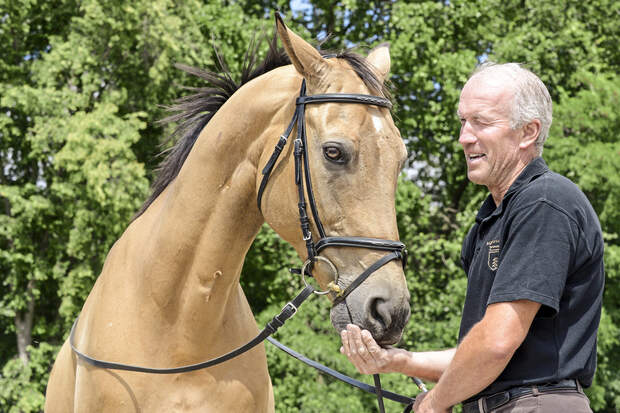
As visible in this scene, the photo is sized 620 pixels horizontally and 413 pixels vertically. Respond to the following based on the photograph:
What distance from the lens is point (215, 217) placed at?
2.79 metres

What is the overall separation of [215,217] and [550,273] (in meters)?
1.45

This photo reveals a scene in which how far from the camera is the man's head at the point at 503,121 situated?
200 cm

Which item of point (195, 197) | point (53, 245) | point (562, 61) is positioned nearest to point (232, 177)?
point (195, 197)

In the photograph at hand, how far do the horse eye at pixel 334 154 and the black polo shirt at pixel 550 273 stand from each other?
2.21ft

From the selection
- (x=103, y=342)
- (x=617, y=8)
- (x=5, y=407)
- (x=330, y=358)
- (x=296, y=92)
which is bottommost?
(x=5, y=407)

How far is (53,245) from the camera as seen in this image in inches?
531

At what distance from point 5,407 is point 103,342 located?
1176 centimetres

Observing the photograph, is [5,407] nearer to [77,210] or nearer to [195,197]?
[77,210]

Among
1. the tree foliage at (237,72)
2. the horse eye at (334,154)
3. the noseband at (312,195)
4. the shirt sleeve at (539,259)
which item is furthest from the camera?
the tree foliage at (237,72)

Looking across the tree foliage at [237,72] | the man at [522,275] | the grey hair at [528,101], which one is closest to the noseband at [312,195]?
the man at [522,275]

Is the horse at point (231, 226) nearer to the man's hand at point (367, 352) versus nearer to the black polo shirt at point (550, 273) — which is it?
the man's hand at point (367, 352)

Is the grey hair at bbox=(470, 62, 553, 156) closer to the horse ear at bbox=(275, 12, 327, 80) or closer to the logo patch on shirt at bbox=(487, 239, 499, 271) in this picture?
the logo patch on shirt at bbox=(487, 239, 499, 271)

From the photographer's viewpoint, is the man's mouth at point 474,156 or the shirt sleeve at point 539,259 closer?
the shirt sleeve at point 539,259

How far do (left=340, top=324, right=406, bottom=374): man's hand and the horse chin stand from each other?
41mm
